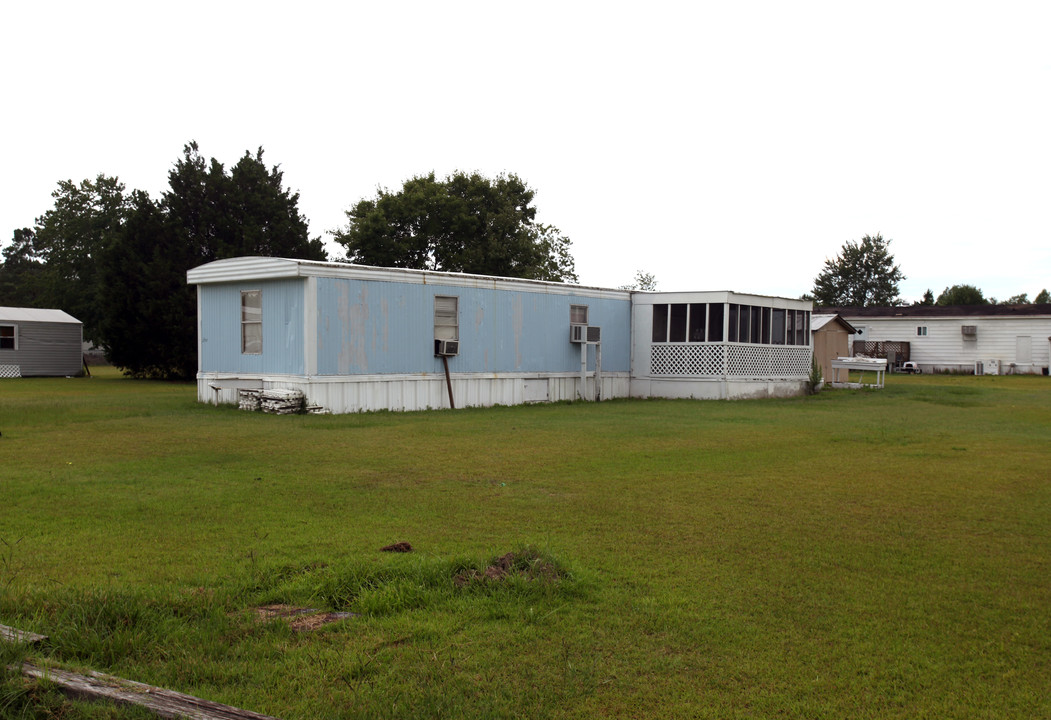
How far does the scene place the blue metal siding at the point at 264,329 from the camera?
637 inches

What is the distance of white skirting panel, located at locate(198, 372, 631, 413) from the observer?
637 inches

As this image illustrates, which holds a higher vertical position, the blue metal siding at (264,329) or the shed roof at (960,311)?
the shed roof at (960,311)

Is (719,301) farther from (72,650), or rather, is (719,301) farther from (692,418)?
(72,650)

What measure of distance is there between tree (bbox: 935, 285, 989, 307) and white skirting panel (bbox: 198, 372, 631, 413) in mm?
57851

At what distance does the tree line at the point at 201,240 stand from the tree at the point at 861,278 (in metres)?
41.0

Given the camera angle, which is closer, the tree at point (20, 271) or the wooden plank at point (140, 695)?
the wooden plank at point (140, 695)

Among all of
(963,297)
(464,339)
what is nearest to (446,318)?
(464,339)

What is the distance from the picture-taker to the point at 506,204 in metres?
41.2

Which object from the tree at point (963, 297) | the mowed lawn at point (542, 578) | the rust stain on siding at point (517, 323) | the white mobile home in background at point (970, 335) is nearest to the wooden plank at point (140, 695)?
the mowed lawn at point (542, 578)

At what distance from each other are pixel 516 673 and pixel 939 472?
24.4ft

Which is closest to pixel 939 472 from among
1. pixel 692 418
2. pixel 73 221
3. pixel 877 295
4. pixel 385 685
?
pixel 692 418

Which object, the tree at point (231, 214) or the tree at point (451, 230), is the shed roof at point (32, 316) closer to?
the tree at point (231, 214)

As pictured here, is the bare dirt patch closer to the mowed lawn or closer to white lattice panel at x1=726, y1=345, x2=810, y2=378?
the mowed lawn

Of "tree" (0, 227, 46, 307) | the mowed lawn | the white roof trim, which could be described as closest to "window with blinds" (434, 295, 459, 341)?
the white roof trim
